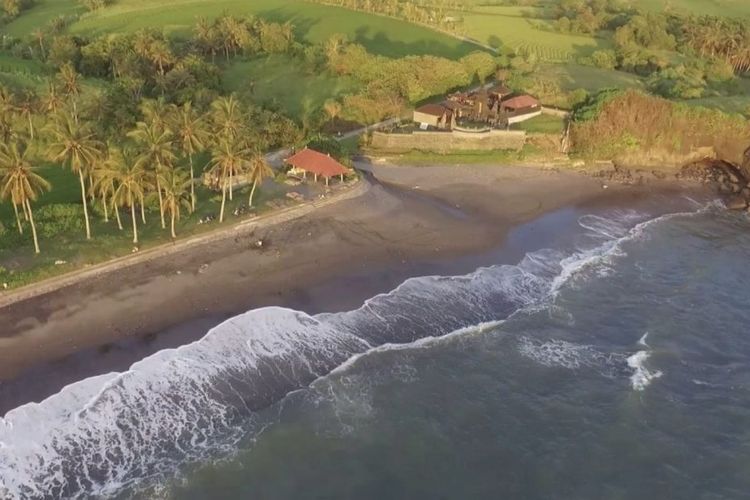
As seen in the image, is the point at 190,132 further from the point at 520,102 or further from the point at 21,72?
the point at 21,72

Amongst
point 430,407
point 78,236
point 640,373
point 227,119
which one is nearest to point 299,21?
point 227,119

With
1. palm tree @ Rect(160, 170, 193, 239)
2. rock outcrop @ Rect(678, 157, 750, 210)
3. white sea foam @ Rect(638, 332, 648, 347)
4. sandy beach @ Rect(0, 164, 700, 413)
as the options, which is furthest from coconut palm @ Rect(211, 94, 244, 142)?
rock outcrop @ Rect(678, 157, 750, 210)

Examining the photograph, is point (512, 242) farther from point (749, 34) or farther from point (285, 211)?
point (749, 34)

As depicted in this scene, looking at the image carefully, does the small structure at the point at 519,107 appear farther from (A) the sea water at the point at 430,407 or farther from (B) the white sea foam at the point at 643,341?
(B) the white sea foam at the point at 643,341

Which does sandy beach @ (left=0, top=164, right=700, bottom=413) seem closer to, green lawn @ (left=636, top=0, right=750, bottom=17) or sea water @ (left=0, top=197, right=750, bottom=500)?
sea water @ (left=0, top=197, right=750, bottom=500)

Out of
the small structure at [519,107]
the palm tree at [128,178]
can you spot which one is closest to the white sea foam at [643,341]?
the palm tree at [128,178]

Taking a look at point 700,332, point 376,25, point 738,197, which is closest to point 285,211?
point 700,332
